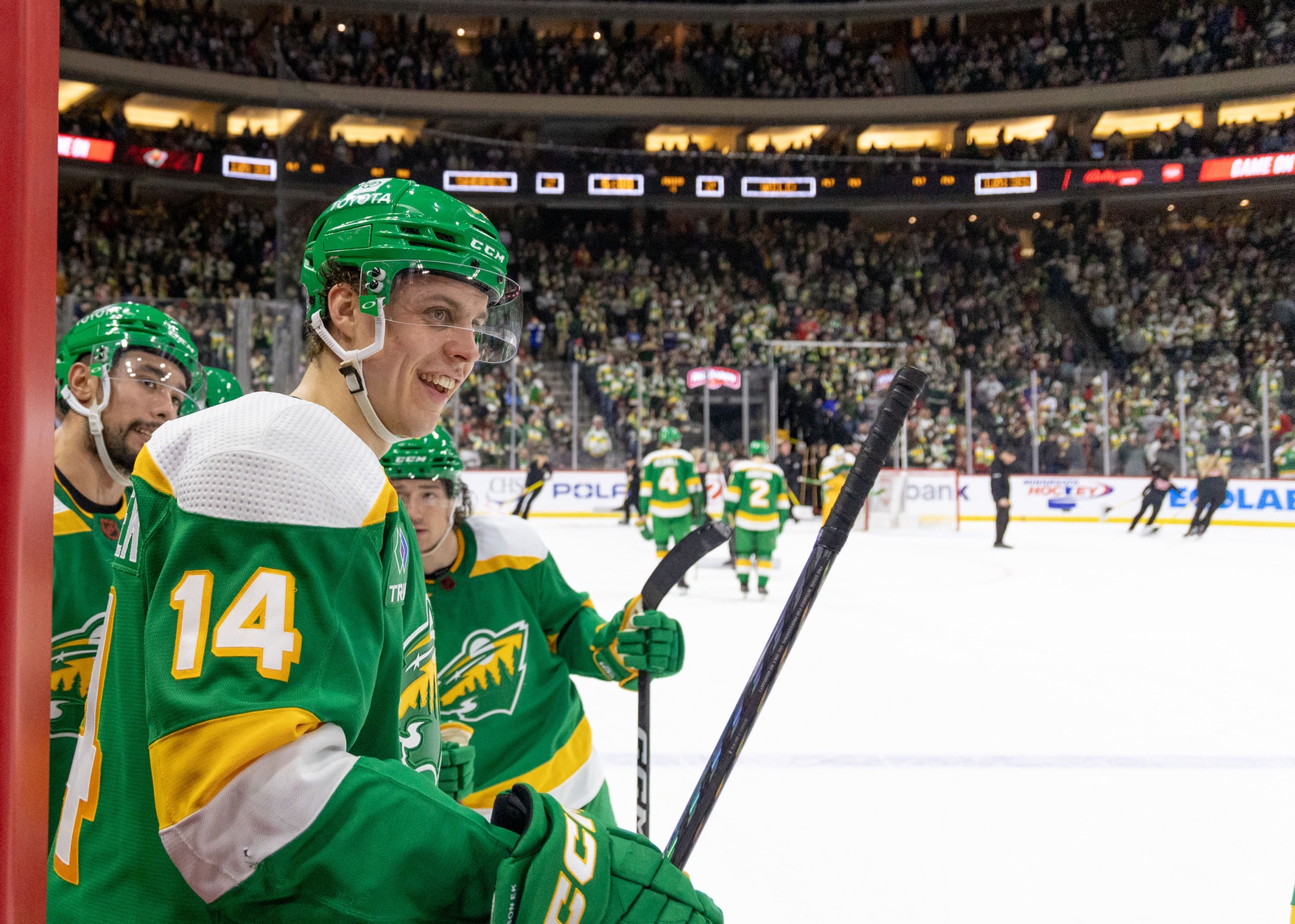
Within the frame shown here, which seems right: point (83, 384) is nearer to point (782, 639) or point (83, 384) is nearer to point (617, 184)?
point (782, 639)

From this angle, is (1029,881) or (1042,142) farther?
(1042,142)

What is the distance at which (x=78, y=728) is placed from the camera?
5.49ft

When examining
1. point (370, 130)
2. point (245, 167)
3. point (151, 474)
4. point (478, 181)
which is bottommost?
point (151, 474)

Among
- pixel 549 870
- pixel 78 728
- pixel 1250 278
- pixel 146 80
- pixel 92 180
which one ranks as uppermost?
pixel 146 80

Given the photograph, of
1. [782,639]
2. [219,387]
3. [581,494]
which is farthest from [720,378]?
[782,639]

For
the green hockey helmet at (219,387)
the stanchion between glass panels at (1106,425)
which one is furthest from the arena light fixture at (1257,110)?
the green hockey helmet at (219,387)

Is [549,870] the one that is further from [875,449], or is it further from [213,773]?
[875,449]

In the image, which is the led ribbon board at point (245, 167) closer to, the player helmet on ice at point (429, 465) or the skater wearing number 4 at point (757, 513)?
the skater wearing number 4 at point (757, 513)

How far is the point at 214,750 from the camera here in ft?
2.29

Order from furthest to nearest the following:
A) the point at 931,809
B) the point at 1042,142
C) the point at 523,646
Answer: the point at 1042,142 < the point at 931,809 < the point at 523,646

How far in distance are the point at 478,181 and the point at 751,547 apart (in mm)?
14328

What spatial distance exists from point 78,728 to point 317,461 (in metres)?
1.21

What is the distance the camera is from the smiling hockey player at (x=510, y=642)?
192 cm

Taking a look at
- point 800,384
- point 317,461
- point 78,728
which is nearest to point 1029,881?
point 78,728
